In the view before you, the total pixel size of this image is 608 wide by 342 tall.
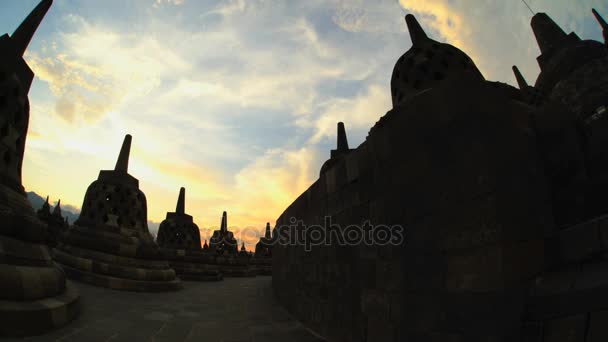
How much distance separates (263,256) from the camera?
74.7 feet

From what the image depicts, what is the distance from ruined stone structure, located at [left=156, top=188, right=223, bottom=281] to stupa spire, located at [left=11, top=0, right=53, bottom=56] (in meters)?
10.6

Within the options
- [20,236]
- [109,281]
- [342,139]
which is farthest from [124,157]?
[342,139]

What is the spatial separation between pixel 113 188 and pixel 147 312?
18.9 feet

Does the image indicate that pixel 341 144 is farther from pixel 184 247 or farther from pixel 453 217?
pixel 184 247

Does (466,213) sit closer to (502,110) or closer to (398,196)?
(398,196)

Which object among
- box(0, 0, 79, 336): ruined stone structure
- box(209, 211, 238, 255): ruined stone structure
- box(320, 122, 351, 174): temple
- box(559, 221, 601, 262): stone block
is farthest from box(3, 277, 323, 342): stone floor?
box(209, 211, 238, 255): ruined stone structure

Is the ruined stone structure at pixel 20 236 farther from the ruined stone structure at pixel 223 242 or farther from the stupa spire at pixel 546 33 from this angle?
the stupa spire at pixel 546 33

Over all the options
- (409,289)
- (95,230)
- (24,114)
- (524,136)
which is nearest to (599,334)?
(409,289)

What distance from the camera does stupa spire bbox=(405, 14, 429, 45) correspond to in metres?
4.88

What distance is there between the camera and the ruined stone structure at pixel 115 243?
7.47 m

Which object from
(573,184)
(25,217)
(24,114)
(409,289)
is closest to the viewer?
(573,184)

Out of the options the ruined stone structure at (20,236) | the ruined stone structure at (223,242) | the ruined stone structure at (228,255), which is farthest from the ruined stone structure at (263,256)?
the ruined stone structure at (20,236)

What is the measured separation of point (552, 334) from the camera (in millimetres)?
1646

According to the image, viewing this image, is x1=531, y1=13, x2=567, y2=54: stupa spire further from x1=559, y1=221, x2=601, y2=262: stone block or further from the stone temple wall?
x1=559, y1=221, x2=601, y2=262: stone block
